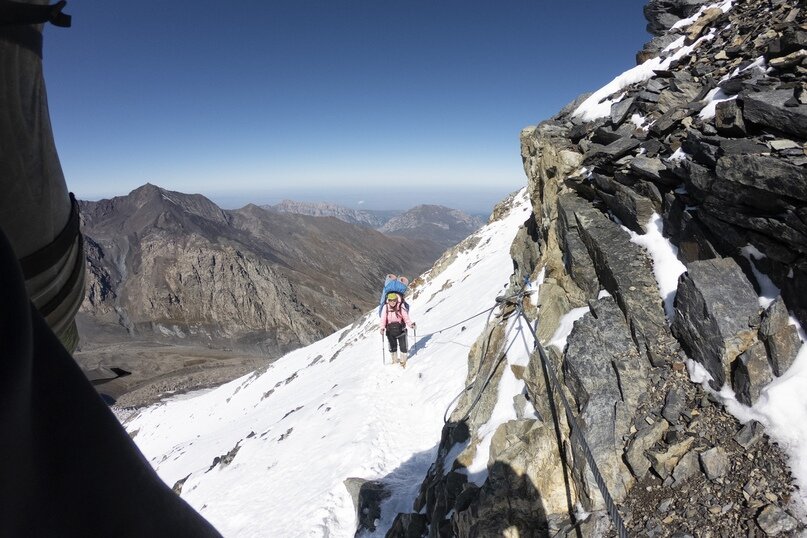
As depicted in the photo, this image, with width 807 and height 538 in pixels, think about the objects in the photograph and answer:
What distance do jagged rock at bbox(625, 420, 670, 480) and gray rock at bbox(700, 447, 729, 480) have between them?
22.7 inches

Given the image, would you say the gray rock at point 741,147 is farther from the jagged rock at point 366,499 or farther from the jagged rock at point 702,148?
the jagged rock at point 366,499

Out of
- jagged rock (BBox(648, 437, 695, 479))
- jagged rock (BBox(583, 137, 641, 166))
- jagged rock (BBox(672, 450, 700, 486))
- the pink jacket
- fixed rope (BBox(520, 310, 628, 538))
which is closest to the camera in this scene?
fixed rope (BBox(520, 310, 628, 538))

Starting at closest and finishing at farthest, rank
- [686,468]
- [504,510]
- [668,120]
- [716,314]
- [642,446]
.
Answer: [686,468] < [642,446] < [716,314] < [504,510] < [668,120]

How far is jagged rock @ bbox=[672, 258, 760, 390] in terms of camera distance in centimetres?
550

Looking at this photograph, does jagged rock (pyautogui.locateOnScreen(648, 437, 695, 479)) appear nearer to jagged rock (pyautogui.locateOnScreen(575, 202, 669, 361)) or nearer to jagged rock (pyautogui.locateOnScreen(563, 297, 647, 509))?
jagged rock (pyautogui.locateOnScreen(563, 297, 647, 509))

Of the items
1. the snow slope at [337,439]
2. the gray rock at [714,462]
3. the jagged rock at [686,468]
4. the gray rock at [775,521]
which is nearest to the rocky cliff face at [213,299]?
the snow slope at [337,439]

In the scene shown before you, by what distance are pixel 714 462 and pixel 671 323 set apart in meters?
2.20

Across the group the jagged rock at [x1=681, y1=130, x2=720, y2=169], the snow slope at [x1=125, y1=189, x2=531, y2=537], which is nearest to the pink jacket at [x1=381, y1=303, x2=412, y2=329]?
the snow slope at [x1=125, y1=189, x2=531, y2=537]

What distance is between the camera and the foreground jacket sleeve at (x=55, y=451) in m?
0.92

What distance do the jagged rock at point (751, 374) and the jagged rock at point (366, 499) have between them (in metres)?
7.73

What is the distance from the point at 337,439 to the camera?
13930mm

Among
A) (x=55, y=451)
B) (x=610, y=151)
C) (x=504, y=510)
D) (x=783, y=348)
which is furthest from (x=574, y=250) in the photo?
(x=55, y=451)

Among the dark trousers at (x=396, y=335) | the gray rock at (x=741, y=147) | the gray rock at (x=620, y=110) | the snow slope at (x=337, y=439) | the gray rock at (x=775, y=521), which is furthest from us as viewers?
the dark trousers at (x=396, y=335)

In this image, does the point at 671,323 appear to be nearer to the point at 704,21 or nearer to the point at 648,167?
the point at 648,167
